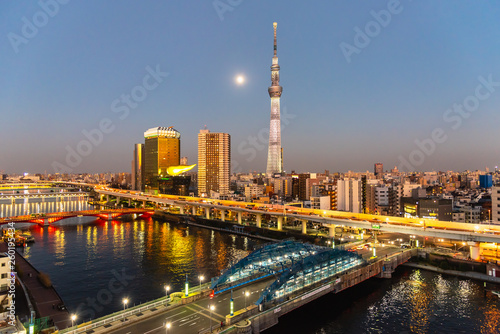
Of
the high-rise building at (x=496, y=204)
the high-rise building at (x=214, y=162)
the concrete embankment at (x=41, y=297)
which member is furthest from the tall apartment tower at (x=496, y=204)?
the high-rise building at (x=214, y=162)

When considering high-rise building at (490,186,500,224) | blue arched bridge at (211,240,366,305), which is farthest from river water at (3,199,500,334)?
high-rise building at (490,186,500,224)

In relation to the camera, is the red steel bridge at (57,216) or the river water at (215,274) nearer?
the river water at (215,274)

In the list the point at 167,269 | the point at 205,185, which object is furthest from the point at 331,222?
the point at 205,185

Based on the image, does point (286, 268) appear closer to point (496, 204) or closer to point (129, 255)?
point (129, 255)

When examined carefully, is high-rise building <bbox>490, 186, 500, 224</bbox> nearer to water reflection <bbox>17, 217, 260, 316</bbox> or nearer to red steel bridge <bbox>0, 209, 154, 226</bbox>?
water reflection <bbox>17, 217, 260, 316</bbox>

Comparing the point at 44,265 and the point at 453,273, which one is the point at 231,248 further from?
the point at 453,273

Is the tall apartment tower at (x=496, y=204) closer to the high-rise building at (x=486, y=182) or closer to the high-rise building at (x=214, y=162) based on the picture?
the high-rise building at (x=486, y=182)

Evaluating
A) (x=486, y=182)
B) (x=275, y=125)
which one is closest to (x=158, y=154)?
(x=275, y=125)
